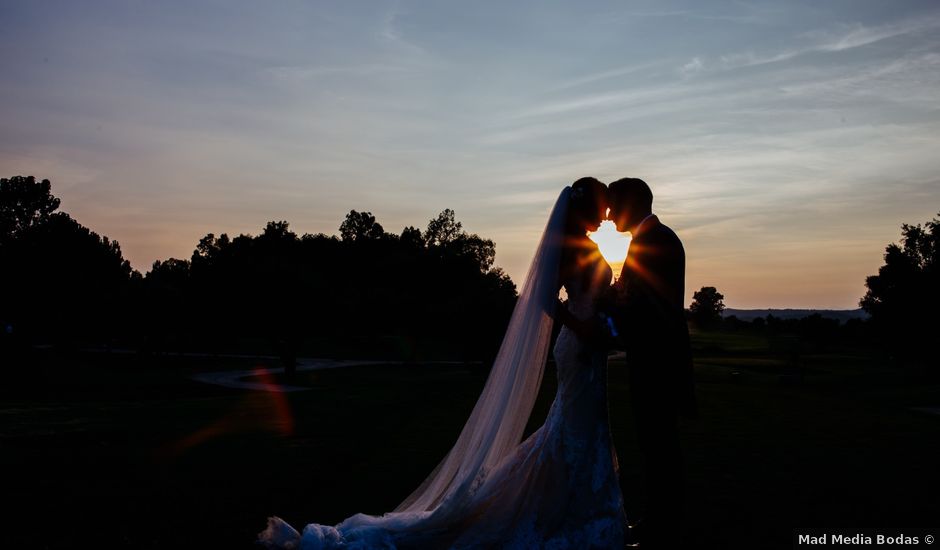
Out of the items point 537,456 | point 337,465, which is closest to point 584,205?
point 537,456

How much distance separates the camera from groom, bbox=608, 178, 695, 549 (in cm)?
760

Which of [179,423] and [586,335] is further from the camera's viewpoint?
[179,423]

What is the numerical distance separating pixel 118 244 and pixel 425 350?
80294 mm

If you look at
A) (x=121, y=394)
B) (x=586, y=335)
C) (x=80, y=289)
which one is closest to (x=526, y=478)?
(x=586, y=335)

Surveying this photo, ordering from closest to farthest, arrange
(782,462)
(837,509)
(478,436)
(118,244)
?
(478,436) < (837,509) < (782,462) < (118,244)

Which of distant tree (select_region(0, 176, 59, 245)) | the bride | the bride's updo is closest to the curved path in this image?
the bride

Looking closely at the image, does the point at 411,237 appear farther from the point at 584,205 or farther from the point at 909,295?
the point at 584,205

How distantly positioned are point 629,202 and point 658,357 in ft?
5.38

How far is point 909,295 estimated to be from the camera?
5003 cm

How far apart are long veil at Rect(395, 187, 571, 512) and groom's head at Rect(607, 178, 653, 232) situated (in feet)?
1.77

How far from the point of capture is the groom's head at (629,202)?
8016 mm

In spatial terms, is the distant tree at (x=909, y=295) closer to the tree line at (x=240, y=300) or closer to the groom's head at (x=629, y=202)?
the tree line at (x=240, y=300)

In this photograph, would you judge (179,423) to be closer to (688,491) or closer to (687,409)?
(688,491)

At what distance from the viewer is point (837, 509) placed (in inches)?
383
